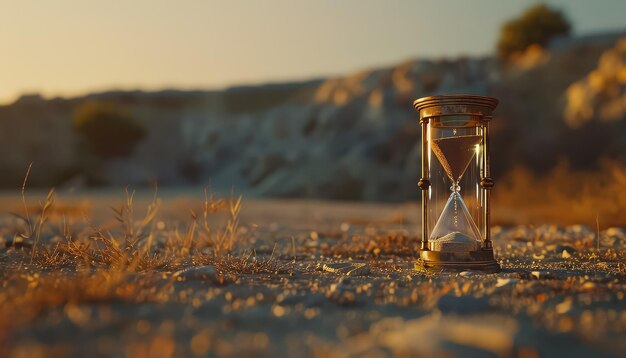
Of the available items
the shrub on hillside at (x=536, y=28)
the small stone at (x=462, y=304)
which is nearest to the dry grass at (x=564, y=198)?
the small stone at (x=462, y=304)

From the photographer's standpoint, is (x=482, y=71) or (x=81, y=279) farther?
(x=482, y=71)

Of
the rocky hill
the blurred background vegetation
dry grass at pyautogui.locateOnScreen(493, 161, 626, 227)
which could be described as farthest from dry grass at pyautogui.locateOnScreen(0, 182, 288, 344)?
the rocky hill

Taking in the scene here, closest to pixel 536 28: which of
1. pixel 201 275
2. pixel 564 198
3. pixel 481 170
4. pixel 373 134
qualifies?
pixel 373 134

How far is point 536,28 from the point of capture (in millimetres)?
41156

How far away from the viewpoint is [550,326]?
2891 mm

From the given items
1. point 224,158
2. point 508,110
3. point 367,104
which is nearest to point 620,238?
point 508,110

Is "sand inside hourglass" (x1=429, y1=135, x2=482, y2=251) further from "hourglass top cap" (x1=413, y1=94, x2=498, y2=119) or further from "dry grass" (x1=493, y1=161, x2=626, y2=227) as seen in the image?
"dry grass" (x1=493, y1=161, x2=626, y2=227)

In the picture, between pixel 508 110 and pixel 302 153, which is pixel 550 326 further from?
pixel 302 153

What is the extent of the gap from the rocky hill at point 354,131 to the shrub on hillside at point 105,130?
100 centimetres

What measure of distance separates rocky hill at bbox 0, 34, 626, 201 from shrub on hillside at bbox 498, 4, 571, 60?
7.19 ft

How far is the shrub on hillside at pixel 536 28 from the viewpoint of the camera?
41094 mm

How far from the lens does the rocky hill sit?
71.5 feet

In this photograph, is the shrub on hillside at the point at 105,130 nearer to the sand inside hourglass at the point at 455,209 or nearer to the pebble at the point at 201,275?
the sand inside hourglass at the point at 455,209

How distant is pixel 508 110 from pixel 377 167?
6648 millimetres
